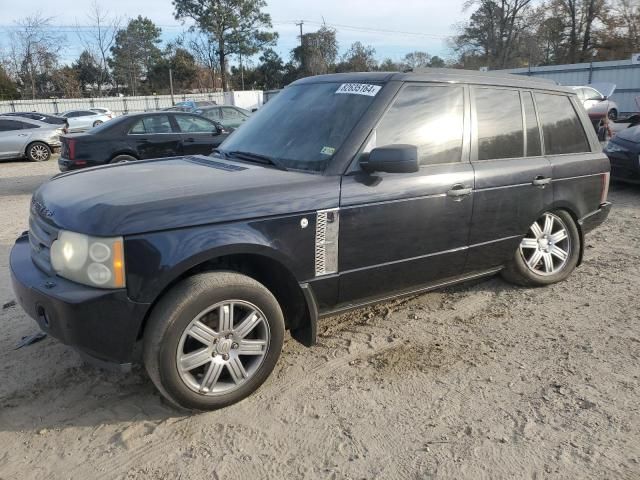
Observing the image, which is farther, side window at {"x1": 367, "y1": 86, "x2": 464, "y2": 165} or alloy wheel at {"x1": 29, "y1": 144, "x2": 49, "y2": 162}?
alloy wheel at {"x1": 29, "y1": 144, "x2": 49, "y2": 162}

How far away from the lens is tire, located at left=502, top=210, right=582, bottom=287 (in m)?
4.41

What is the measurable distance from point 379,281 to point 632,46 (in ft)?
165

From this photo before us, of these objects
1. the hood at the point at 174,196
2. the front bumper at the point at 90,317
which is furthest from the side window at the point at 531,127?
the front bumper at the point at 90,317

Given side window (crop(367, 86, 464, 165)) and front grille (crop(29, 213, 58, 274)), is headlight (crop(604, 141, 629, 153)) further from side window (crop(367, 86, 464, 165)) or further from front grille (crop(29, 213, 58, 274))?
front grille (crop(29, 213, 58, 274))

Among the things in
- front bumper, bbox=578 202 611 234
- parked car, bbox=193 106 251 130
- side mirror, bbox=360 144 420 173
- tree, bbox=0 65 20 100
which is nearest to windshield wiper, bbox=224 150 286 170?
side mirror, bbox=360 144 420 173

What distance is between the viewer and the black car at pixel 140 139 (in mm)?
9406

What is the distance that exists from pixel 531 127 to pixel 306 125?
1.92m

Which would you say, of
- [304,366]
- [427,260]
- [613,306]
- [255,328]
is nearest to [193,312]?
[255,328]

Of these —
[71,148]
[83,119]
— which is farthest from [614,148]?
[83,119]

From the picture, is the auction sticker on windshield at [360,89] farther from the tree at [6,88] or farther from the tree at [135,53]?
the tree at [135,53]

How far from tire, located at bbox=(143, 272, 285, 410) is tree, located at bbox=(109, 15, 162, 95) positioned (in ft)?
182

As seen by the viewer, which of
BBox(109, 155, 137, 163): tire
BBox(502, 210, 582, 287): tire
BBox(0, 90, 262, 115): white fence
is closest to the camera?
BBox(502, 210, 582, 287): tire

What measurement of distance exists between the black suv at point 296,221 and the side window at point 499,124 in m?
0.01

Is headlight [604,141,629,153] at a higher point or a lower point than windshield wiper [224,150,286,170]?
lower
